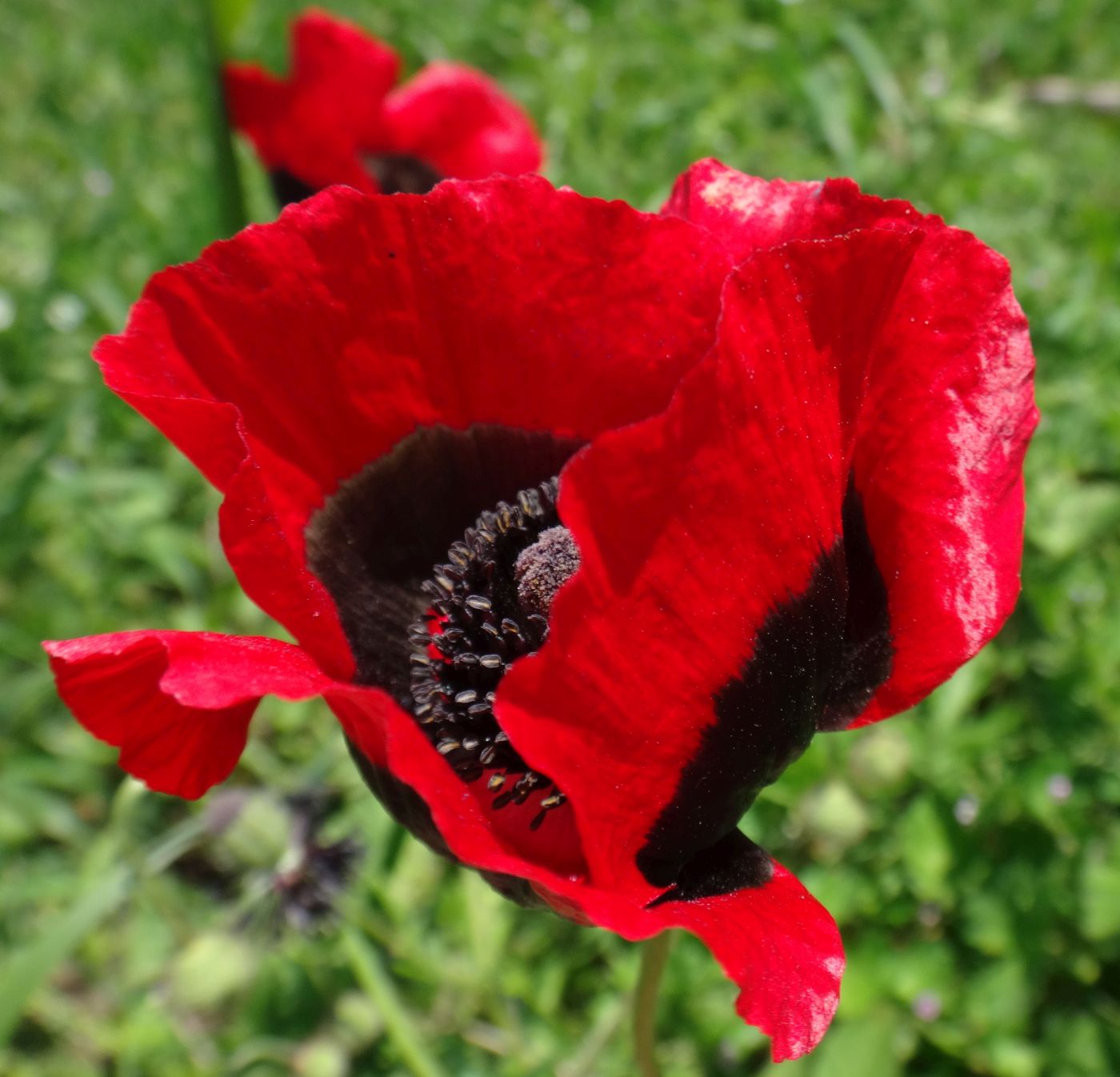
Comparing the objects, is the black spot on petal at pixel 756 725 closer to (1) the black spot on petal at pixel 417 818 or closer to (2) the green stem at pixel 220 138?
(1) the black spot on petal at pixel 417 818

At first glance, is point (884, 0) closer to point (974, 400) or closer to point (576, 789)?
point (974, 400)

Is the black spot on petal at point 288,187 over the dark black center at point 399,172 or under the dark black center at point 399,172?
over

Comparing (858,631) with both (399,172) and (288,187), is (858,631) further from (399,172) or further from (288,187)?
(399,172)

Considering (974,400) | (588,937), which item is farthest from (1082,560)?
(974,400)

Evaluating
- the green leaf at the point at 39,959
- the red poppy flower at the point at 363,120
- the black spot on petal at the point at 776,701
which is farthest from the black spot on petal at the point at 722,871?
the red poppy flower at the point at 363,120

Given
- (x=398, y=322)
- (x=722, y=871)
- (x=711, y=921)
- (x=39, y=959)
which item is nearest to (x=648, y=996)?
(x=722, y=871)

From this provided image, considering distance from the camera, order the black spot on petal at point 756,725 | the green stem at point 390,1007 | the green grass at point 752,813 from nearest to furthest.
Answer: the black spot on petal at point 756,725 → the green stem at point 390,1007 → the green grass at point 752,813

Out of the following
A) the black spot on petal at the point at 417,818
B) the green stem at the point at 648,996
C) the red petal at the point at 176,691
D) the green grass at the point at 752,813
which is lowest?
the green grass at the point at 752,813
